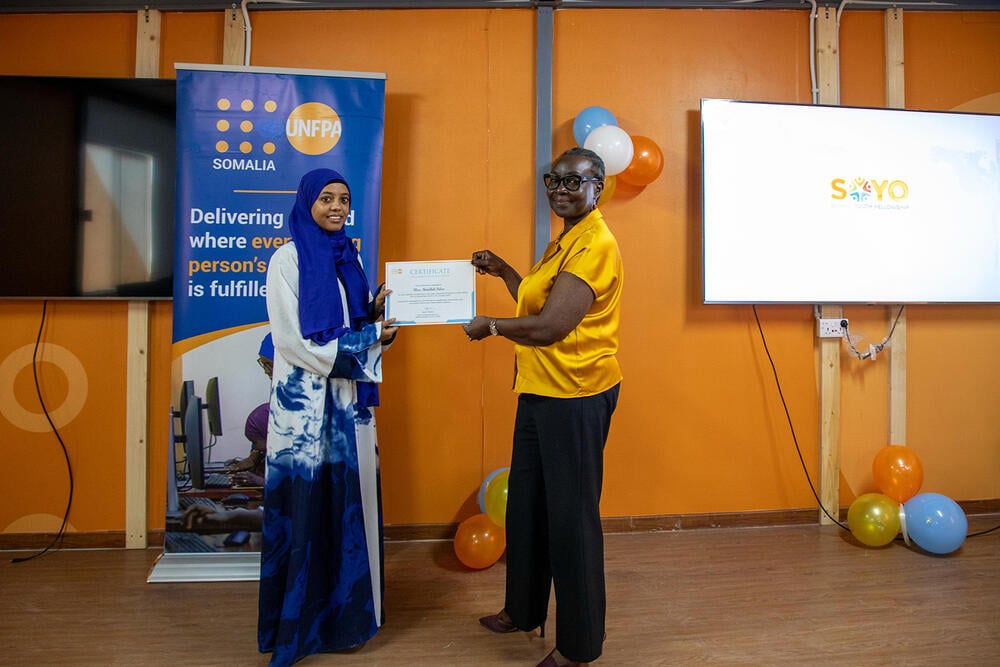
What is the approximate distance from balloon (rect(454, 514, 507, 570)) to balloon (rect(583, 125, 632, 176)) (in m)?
1.75

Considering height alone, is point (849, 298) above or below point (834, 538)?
above

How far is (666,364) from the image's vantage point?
3154 mm

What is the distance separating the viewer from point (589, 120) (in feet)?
9.55

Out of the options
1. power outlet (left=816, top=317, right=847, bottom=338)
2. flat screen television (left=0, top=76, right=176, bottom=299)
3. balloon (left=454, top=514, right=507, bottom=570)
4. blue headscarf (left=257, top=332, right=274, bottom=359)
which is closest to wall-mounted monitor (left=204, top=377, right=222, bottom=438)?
blue headscarf (left=257, top=332, right=274, bottom=359)

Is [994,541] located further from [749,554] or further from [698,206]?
[698,206]

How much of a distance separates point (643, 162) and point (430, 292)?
4.99ft

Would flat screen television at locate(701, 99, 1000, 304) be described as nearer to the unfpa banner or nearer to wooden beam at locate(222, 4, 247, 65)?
the unfpa banner

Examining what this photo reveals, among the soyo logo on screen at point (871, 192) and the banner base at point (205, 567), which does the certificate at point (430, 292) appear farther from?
the soyo logo on screen at point (871, 192)

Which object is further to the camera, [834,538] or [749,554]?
[834,538]

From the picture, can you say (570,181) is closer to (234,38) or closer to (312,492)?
(312,492)

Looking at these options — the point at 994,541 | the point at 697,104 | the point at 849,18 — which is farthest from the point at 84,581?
the point at 849,18

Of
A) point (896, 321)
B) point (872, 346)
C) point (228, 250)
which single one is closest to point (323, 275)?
point (228, 250)

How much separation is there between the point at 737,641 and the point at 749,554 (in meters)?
0.85

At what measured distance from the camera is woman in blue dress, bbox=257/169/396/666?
6.10 ft
